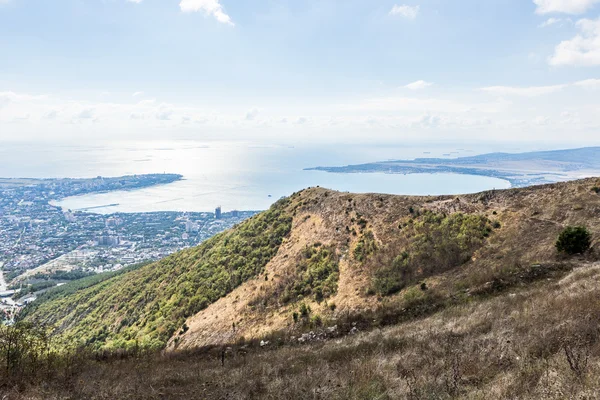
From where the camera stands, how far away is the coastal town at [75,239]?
7119 cm

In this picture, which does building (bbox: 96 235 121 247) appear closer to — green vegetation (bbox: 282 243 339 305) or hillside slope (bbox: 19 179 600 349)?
hillside slope (bbox: 19 179 600 349)

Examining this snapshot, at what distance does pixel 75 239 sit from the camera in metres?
105

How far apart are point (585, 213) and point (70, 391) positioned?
22.7 meters

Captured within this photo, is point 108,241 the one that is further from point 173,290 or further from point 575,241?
point 575,241

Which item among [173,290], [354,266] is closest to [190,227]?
[173,290]

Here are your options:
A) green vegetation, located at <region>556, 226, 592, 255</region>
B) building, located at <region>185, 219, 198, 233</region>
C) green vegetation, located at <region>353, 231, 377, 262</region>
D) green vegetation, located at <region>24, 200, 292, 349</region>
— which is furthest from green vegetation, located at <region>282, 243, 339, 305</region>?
building, located at <region>185, 219, 198, 233</region>

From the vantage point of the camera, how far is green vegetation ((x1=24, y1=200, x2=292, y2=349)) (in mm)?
22703

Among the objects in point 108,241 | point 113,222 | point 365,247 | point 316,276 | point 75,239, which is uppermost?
point 365,247

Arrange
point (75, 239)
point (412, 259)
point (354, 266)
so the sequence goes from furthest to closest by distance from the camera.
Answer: point (75, 239)
point (354, 266)
point (412, 259)

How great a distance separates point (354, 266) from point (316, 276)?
2.52 m

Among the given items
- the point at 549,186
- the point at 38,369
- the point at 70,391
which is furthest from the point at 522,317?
the point at 549,186

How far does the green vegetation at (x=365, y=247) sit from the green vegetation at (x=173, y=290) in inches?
310

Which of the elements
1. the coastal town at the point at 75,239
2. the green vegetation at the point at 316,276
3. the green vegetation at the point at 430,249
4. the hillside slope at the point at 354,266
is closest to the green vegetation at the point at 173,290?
the hillside slope at the point at 354,266

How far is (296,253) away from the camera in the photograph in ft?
79.0
